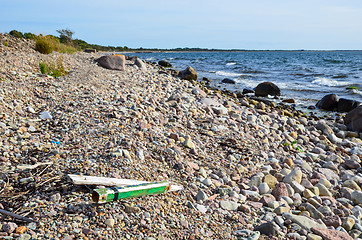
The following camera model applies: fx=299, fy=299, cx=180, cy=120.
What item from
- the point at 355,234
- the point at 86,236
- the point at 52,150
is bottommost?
the point at 355,234

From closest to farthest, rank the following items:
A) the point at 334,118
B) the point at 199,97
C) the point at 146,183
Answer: the point at 146,183, the point at 199,97, the point at 334,118

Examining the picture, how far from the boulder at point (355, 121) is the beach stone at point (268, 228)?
22.2 feet

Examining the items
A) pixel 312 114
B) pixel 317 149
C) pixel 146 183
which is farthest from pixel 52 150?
pixel 312 114

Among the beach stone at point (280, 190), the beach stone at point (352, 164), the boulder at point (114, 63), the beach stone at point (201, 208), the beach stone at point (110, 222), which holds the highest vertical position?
the boulder at point (114, 63)

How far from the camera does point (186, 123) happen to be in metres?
6.07

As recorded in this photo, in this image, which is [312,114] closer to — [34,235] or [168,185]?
[168,185]

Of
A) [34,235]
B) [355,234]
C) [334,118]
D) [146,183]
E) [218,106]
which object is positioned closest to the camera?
[34,235]

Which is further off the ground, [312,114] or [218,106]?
[218,106]

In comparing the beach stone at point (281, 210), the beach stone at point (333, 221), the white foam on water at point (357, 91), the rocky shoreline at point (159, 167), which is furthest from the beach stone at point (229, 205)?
the white foam on water at point (357, 91)

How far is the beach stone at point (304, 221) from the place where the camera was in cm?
354

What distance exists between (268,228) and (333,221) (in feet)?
3.58

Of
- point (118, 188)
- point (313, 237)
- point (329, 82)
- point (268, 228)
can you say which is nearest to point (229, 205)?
point (268, 228)

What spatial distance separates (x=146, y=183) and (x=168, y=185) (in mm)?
281

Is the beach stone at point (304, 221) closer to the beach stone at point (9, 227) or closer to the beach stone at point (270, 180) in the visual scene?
the beach stone at point (270, 180)
